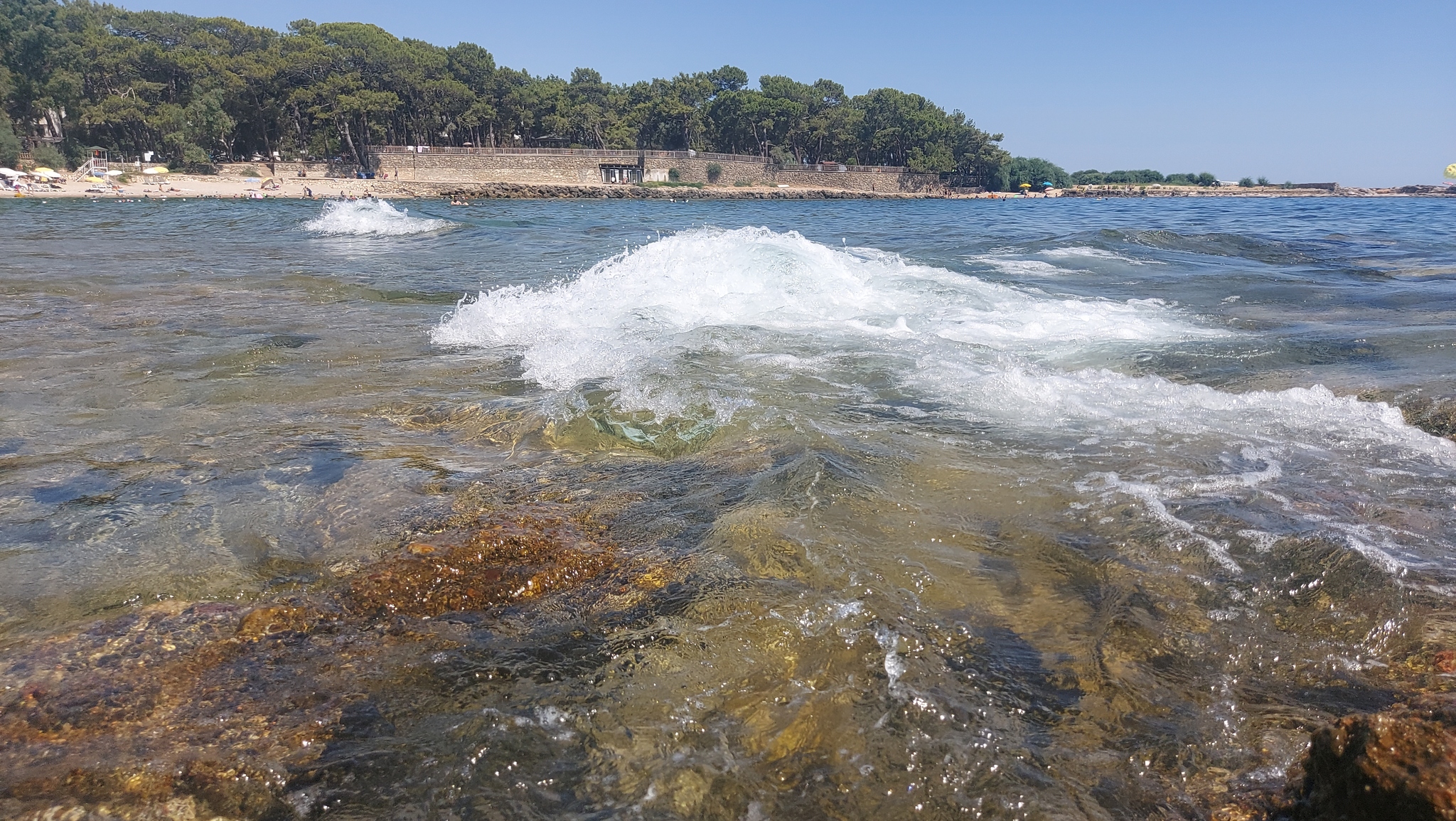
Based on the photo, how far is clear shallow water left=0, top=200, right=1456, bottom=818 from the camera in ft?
6.07

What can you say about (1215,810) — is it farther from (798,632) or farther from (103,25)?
(103,25)

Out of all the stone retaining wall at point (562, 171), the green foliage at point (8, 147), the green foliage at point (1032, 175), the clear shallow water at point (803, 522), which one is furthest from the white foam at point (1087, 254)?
the green foliage at point (1032, 175)

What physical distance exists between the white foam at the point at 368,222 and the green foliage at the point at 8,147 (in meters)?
37.3

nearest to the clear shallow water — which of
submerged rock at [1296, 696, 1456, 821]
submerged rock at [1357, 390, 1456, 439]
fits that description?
submerged rock at [1357, 390, 1456, 439]

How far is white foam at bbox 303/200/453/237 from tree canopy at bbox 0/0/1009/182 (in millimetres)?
39092

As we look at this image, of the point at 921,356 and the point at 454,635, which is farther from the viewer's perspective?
the point at 921,356

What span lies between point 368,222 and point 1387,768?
22.2 meters

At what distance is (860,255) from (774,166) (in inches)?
2617

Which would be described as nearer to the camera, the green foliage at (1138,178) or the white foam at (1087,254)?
the white foam at (1087,254)

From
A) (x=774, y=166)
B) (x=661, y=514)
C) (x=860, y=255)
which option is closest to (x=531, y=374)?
(x=661, y=514)

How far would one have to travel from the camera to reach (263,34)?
64.4m

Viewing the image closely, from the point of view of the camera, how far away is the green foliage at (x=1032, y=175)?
Result: 90.3 meters

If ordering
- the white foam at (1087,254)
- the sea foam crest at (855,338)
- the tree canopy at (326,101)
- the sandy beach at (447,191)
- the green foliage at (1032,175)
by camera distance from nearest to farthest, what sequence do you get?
1. the sea foam crest at (855,338)
2. the white foam at (1087,254)
3. the sandy beach at (447,191)
4. the tree canopy at (326,101)
5. the green foliage at (1032,175)

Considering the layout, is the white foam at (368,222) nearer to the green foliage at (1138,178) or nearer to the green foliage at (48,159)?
the green foliage at (48,159)
